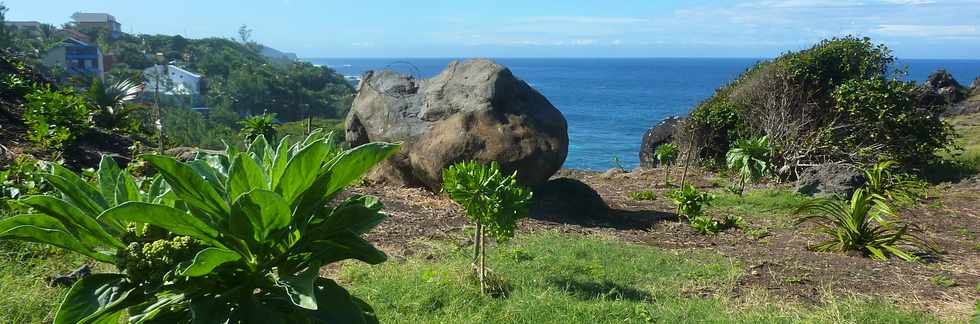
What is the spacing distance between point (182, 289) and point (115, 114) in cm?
935

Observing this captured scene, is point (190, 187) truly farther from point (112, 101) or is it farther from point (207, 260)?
point (112, 101)

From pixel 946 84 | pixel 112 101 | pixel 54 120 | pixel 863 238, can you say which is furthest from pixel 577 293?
pixel 946 84

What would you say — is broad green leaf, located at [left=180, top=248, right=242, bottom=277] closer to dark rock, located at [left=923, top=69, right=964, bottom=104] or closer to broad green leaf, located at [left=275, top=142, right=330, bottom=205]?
broad green leaf, located at [left=275, top=142, right=330, bottom=205]

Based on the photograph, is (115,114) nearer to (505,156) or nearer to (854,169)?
(505,156)

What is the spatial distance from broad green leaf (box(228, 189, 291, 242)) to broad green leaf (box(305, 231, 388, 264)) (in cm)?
20

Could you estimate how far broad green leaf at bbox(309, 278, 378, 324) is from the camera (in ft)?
6.36

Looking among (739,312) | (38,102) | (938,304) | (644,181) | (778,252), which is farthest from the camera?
(644,181)

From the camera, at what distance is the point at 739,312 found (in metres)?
4.80

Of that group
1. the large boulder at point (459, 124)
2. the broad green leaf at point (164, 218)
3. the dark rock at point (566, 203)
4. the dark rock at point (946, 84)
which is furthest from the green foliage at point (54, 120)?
the dark rock at point (946, 84)

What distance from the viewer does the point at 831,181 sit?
422 inches

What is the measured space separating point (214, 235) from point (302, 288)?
1.13 feet

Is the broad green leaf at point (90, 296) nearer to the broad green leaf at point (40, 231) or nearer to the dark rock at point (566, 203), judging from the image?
the broad green leaf at point (40, 231)

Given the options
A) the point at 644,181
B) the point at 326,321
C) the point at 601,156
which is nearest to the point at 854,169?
the point at 644,181

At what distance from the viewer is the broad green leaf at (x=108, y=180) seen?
2.01m
